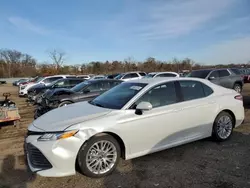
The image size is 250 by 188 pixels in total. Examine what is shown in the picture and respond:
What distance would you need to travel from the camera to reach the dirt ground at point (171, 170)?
11.7ft

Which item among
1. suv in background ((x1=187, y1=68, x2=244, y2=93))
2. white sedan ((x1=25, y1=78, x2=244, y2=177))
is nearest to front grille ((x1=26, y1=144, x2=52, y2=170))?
white sedan ((x1=25, y1=78, x2=244, y2=177))

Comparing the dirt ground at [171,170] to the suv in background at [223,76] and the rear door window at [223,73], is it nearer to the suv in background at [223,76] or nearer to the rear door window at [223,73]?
the suv in background at [223,76]

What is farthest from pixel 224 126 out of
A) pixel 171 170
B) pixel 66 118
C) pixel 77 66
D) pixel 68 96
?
pixel 77 66

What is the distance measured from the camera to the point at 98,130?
147 inches

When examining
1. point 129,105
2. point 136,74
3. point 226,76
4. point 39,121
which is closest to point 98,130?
point 129,105

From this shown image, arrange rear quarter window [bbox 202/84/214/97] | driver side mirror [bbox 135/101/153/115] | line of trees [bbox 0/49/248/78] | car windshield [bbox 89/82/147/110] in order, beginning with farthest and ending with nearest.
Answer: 1. line of trees [bbox 0/49/248/78]
2. rear quarter window [bbox 202/84/214/97]
3. car windshield [bbox 89/82/147/110]
4. driver side mirror [bbox 135/101/153/115]

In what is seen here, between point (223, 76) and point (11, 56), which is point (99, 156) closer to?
point (223, 76)

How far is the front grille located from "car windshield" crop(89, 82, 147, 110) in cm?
142

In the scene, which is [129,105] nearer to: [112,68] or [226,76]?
[226,76]

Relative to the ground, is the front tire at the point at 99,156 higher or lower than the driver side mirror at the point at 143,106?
lower

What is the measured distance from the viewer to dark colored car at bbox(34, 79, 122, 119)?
8759 mm

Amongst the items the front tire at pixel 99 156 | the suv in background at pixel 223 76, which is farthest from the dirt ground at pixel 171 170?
the suv in background at pixel 223 76

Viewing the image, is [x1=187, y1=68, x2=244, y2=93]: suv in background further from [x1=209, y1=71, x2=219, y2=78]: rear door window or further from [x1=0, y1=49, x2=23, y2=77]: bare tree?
[x1=0, y1=49, x2=23, y2=77]: bare tree

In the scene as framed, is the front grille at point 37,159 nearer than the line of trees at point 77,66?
Yes
